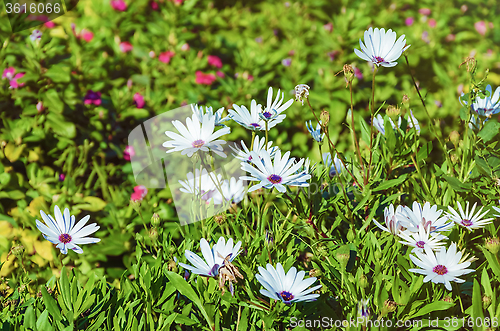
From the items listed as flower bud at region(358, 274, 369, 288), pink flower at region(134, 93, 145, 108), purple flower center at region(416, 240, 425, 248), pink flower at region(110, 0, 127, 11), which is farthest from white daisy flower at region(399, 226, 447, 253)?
pink flower at region(110, 0, 127, 11)

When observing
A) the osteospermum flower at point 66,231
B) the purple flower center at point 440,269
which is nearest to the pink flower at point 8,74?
the osteospermum flower at point 66,231

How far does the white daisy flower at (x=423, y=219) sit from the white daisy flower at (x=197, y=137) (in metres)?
0.38

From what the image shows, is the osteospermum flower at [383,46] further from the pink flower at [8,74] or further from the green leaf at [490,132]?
the pink flower at [8,74]

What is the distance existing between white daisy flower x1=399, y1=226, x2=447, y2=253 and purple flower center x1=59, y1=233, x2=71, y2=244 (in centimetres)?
67

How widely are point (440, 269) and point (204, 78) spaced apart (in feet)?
5.86

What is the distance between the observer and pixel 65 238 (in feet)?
2.77

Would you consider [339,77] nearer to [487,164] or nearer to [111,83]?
[111,83]

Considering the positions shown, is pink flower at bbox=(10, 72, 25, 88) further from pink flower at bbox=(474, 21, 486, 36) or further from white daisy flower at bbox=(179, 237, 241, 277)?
pink flower at bbox=(474, 21, 486, 36)

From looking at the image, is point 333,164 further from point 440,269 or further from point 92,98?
point 92,98

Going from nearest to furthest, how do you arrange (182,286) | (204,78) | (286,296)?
(286,296) → (182,286) → (204,78)

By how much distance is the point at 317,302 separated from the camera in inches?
31.2

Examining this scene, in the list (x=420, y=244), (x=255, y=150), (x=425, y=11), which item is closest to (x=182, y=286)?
(x=255, y=150)

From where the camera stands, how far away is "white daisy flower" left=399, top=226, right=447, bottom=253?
76cm

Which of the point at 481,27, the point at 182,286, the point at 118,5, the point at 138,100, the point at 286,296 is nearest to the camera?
the point at 286,296
